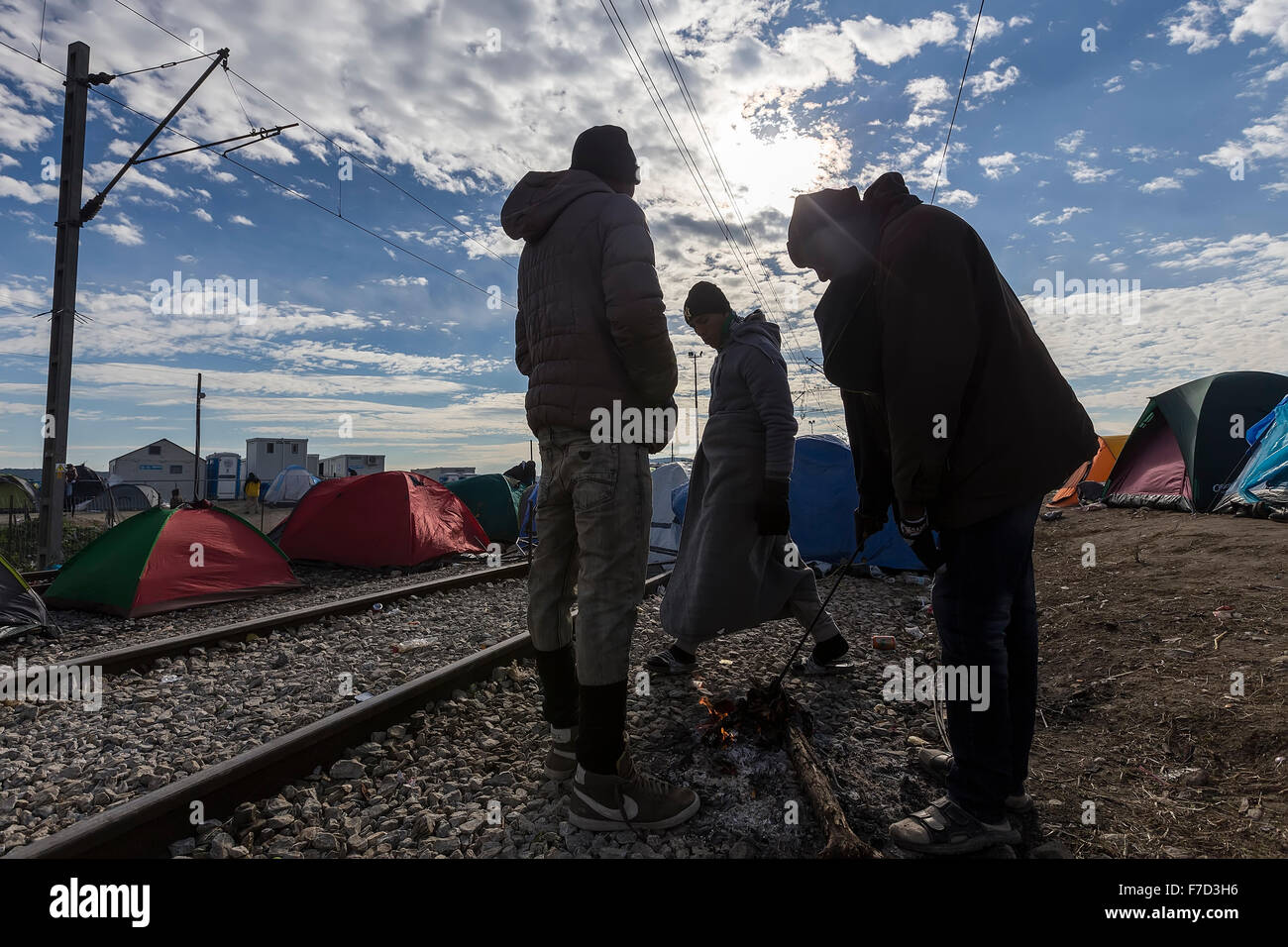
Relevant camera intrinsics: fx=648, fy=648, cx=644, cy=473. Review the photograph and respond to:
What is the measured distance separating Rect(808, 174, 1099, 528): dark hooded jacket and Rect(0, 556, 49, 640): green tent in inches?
271

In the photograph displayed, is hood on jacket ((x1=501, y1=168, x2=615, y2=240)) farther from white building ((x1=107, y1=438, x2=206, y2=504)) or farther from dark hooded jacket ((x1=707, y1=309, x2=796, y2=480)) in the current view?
white building ((x1=107, y1=438, x2=206, y2=504))

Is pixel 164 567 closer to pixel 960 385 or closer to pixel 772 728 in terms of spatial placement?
pixel 772 728

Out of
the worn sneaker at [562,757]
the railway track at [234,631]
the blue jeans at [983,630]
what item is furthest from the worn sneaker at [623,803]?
the railway track at [234,631]

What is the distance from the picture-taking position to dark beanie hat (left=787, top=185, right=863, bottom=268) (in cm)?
230

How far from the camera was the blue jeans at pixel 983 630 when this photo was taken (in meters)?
2.03

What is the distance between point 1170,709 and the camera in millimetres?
3047

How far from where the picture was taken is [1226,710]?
294 cm

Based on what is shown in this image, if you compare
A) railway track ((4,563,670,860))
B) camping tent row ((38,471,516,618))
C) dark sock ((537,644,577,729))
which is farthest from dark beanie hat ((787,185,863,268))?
camping tent row ((38,471,516,618))

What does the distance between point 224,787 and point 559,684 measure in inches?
50.8

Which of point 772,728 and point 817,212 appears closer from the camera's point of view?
point 817,212

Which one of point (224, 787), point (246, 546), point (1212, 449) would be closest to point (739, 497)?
point (224, 787)

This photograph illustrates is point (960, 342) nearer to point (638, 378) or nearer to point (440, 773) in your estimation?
point (638, 378)
